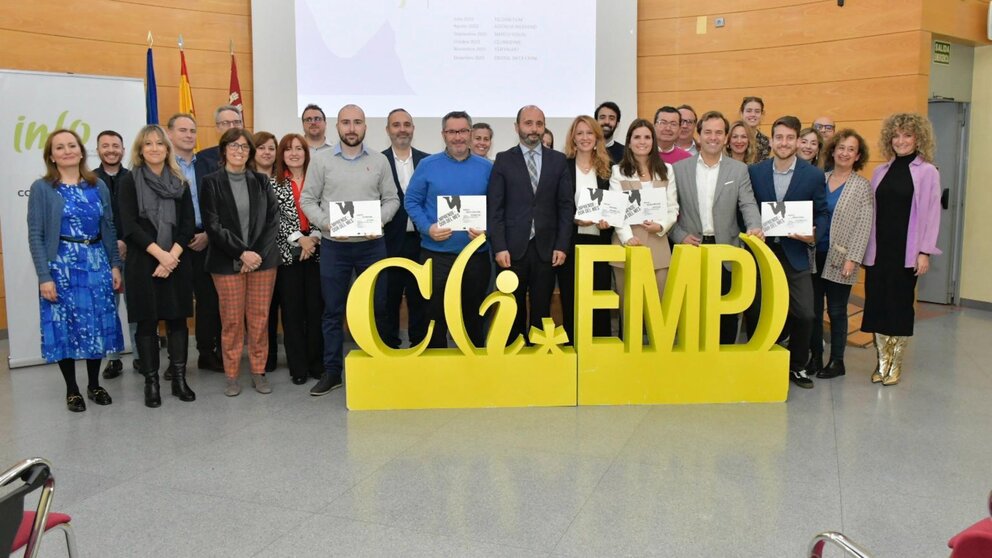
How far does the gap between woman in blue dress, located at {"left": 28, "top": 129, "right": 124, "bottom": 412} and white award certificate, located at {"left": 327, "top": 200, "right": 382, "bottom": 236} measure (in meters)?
1.24

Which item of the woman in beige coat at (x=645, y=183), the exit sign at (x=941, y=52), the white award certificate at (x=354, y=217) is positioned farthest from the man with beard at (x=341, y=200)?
the exit sign at (x=941, y=52)

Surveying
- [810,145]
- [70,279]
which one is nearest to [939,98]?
[810,145]

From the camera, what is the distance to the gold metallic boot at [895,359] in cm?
445

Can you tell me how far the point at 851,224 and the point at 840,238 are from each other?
0.33 feet

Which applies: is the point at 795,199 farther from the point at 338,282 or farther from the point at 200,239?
the point at 200,239

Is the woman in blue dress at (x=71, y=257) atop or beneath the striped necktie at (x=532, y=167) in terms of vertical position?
beneath

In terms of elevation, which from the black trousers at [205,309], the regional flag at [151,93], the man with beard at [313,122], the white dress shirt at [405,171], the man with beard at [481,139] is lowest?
the black trousers at [205,309]

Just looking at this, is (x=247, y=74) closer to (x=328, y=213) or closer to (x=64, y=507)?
(x=328, y=213)

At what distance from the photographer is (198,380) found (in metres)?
4.66

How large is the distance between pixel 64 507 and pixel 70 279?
157cm

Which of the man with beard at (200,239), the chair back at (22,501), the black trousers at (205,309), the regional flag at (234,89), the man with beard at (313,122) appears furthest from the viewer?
the regional flag at (234,89)

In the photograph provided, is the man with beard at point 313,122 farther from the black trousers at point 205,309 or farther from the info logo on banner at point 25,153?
the info logo on banner at point 25,153

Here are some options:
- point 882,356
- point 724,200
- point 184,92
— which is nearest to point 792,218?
point 724,200

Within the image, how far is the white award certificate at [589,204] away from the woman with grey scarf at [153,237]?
2.13m
